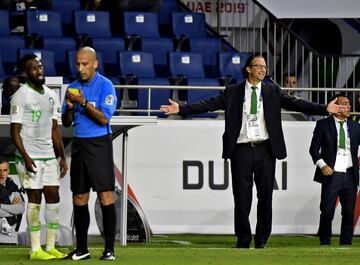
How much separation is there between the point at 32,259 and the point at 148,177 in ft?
21.2

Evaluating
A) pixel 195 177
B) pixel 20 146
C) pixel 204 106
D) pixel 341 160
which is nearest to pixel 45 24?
pixel 195 177

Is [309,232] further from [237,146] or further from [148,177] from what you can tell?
[237,146]

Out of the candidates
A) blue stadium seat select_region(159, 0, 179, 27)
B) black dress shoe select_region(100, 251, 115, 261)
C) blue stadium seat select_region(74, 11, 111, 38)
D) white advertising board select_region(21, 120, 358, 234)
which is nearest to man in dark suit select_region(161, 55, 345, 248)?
black dress shoe select_region(100, 251, 115, 261)

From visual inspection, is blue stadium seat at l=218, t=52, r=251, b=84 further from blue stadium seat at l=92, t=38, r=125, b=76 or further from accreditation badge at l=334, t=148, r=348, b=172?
accreditation badge at l=334, t=148, r=348, b=172

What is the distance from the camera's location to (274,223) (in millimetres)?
17266

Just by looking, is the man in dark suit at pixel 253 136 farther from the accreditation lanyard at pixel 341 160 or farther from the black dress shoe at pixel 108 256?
the accreditation lanyard at pixel 341 160

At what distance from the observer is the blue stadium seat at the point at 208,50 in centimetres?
1923

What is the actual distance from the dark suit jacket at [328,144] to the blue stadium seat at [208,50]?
3.99 metres

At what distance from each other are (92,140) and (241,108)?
2.65m

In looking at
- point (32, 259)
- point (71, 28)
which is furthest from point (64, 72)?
point (32, 259)

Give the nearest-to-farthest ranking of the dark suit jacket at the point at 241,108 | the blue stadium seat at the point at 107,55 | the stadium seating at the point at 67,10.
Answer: the dark suit jacket at the point at 241,108, the blue stadium seat at the point at 107,55, the stadium seating at the point at 67,10

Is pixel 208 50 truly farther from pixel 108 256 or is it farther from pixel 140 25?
pixel 108 256

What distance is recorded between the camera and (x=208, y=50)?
63.3 feet

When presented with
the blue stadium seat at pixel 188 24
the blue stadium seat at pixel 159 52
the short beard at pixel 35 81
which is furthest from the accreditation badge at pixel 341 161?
the short beard at pixel 35 81
